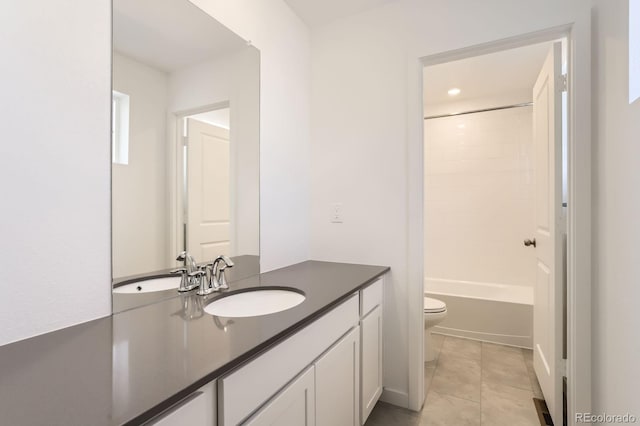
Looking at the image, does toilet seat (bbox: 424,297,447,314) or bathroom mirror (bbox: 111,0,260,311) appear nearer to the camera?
bathroom mirror (bbox: 111,0,260,311)

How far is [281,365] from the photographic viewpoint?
0.91 m

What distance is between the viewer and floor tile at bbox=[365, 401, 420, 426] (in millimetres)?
1684

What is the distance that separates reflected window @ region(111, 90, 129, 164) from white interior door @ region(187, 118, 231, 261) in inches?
10.3

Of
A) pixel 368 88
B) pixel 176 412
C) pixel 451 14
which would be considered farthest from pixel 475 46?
pixel 176 412

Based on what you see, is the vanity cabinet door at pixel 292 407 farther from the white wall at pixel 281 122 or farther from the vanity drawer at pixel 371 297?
the white wall at pixel 281 122

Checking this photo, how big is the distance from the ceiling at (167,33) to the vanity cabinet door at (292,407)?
1224 millimetres

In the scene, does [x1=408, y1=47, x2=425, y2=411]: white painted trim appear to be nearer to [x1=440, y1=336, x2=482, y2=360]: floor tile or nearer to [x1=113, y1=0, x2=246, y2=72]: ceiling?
[x1=440, y1=336, x2=482, y2=360]: floor tile

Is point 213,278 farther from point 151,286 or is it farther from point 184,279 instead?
point 151,286

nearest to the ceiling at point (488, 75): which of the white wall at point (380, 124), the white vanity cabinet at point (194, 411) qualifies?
the white wall at point (380, 124)

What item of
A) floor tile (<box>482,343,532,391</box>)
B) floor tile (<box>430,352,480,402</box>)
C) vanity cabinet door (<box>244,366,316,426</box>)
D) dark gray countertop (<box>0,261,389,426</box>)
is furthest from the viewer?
floor tile (<box>482,343,532,391</box>)

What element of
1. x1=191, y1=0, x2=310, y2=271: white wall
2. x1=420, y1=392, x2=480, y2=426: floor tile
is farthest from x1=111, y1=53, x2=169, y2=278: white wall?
x1=420, y1=392, x2=480, y2=426: floor tile

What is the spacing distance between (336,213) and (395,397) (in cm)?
117

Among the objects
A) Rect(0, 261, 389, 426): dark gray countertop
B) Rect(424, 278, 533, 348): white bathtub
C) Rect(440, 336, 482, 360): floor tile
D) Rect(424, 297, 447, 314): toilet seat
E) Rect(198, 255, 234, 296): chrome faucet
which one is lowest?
Rect(440, 336, 482, 360): floor tile

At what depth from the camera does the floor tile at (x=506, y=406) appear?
1685mm
